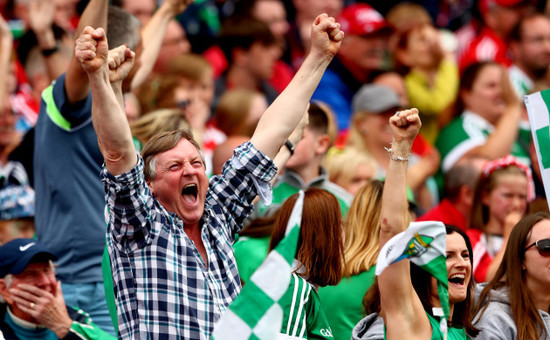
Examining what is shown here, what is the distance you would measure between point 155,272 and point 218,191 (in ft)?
1.67

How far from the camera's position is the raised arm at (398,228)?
147 inches

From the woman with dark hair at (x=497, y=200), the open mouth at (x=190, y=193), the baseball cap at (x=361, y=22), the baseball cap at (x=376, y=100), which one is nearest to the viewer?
the open mouth at (x=190, y=193)

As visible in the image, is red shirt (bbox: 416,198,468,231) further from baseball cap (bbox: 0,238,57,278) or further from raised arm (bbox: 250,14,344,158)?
baseball cap (bbox: 0,238,57,278)

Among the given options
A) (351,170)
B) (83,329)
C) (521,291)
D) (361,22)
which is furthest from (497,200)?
(361,22)

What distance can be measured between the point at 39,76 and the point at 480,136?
12.7 ft

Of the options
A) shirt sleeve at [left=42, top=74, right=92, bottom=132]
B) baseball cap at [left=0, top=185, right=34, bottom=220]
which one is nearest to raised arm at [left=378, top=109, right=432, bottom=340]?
shirt sleeve at [left=42, top=74, right=92, bottom=132]

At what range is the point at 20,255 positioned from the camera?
477 centimetres

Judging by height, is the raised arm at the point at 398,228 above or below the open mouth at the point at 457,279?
above

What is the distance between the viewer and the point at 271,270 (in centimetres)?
341

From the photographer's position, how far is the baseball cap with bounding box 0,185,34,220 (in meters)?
6.01

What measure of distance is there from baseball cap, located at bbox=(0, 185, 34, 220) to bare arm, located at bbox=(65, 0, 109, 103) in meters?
1.66

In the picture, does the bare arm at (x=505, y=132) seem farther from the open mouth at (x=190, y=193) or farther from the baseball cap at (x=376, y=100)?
the open mouth at (x=190, y=193)

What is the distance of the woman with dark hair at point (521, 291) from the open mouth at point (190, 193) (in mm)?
1621

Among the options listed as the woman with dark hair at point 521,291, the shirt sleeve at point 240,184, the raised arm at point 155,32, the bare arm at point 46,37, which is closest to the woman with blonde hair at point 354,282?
the woman with dark hair at point 521,291
